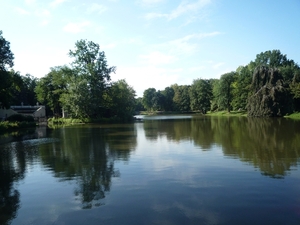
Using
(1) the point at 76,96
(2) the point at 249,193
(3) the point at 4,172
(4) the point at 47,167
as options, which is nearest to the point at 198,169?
(2) the point at 249,193

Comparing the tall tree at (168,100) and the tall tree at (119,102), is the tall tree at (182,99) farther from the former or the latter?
the tall tree at (119,102)

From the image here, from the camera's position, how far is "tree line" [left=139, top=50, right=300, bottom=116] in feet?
184

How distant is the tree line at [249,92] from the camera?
2212 inches

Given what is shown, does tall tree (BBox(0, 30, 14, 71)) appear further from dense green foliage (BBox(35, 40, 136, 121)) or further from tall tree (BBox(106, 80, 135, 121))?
tall tree (BBox(106, 80, 135, 121))

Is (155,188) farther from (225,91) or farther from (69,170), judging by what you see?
(225,91)

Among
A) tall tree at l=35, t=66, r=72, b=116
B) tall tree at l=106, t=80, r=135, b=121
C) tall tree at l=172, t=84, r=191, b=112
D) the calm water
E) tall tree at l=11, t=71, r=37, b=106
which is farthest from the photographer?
tall tree at l=172, t=84, r=191, b=112

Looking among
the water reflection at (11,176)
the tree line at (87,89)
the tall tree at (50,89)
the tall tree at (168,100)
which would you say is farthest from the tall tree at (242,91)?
the water reflection at (11,176)

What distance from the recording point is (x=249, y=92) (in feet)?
234

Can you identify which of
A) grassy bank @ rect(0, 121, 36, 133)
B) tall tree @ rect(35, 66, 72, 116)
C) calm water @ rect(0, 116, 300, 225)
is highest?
tall tree @ rect(35, 66, 72, 116)

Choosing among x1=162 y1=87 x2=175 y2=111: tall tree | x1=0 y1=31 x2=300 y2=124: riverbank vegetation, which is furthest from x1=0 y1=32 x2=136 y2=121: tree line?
x1=162 y1=87 x2=175 y2=111: tall tree

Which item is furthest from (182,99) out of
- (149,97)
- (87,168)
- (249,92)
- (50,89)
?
(87,168)

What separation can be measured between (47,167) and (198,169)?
25.1 feet

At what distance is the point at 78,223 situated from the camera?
7.06m

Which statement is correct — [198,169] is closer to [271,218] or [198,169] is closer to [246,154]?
[246,154]
